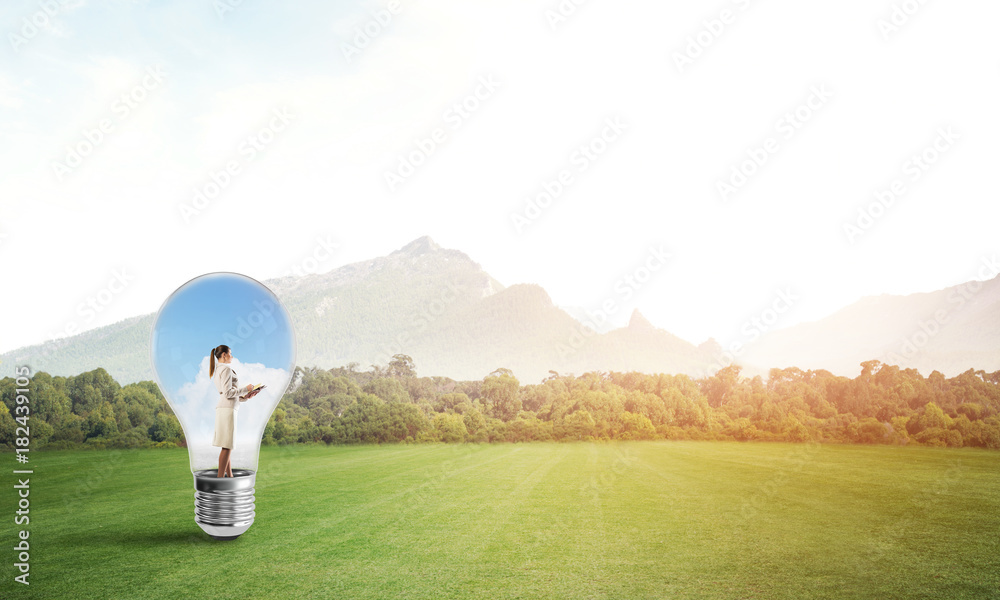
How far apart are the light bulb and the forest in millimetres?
14308

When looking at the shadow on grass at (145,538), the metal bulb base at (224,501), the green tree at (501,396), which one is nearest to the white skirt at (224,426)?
the metal bulb base at (224,501)

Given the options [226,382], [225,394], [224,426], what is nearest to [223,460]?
[224,426]

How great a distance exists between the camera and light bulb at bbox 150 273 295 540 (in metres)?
5.30

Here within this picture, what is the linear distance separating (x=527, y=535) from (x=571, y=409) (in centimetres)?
1638

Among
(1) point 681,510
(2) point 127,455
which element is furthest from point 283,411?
(1) point 681,510

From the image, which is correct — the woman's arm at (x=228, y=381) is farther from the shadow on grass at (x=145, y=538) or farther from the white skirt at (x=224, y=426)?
the shadow on grass at (x=145, y=538)

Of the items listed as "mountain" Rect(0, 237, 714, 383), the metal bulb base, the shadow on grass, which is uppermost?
"mountain" Rect(0, 237, 714, 383)

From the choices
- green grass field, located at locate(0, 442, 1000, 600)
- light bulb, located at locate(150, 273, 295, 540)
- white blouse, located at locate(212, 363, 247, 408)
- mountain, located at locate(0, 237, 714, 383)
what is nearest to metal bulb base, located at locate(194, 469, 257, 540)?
light bulb, located at locate(150, 273, 295, 540)

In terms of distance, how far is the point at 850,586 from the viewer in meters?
5.00

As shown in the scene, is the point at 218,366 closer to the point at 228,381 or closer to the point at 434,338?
the point at 228,381

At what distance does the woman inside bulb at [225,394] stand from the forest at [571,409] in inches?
574

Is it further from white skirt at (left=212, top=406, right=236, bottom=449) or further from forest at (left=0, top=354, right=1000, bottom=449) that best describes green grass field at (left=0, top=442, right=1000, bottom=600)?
forest at (left=0, top=354, right=1000, bottom=449)

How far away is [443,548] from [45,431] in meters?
15.7

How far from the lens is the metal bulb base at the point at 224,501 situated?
5480mm
